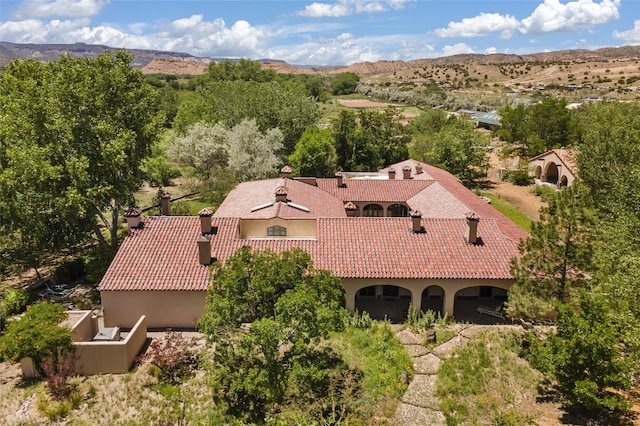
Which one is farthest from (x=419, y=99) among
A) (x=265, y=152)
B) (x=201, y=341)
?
(x=201, y=341)

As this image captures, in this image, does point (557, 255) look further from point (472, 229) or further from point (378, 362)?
point (378, 362)

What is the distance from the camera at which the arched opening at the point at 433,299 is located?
2670 centimetres

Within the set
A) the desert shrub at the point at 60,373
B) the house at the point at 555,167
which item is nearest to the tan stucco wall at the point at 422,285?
the desert shrub at the point at 60,373

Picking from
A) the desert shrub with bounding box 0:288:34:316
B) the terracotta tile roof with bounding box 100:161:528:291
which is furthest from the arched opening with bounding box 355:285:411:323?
the desert shrub with bounding box 0:288:34:316

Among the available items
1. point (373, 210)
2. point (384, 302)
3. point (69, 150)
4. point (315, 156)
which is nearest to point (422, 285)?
point (384, 302)

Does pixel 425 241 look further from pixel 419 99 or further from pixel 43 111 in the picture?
pixel 419 99

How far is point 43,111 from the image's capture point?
29266 mm

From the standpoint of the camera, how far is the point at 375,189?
42.6 metres

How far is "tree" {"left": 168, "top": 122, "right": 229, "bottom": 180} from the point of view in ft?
170

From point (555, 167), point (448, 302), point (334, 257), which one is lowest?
point (448, 302)

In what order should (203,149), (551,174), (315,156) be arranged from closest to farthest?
(315,156)
(203,149)
(551,174)

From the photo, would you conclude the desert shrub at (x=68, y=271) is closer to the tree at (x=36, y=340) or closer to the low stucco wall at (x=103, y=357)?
the tree at (x=36, y=340)

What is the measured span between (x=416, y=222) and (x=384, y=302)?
521cm

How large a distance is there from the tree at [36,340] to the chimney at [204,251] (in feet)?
23.7
